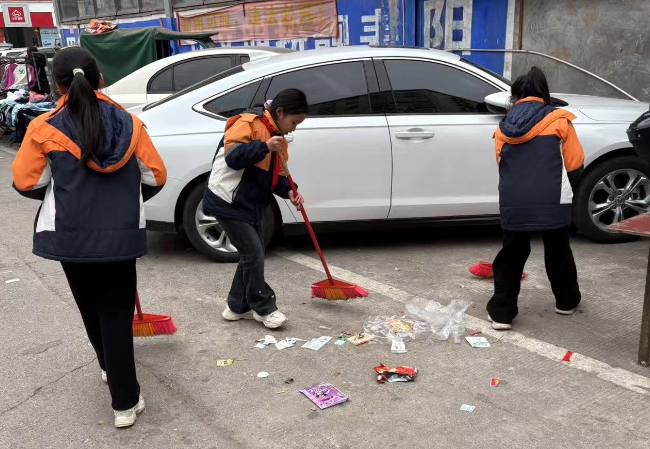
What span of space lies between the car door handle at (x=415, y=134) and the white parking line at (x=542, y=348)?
46.2 inches

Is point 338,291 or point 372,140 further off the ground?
point 372,140

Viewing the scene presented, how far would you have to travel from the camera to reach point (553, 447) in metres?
2.90

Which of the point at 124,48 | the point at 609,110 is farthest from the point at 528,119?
the point at 124,48

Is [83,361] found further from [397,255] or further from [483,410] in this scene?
[397,255]

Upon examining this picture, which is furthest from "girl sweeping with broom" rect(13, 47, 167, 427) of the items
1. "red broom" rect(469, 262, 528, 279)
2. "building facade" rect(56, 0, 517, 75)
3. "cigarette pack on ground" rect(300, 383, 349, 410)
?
"building facade" rect(56, 0, 517, 75)

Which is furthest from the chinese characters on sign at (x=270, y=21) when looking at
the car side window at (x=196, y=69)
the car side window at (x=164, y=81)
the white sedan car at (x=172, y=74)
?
the car side window at (x=164, y=81)

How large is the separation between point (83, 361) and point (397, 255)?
109 inches

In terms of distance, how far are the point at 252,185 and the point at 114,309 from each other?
1.27 metres

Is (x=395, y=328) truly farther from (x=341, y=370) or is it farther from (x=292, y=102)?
(x=292, y=102)

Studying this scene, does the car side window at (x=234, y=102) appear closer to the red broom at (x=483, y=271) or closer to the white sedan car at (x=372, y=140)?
the white sedan car at (x=372, y=140)

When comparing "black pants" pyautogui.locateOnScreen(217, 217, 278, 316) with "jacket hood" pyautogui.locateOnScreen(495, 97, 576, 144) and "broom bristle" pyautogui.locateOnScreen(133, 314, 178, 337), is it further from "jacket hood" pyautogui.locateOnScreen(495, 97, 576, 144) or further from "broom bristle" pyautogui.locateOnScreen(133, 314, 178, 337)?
"jacket hood" pyautogui.locateOnScreen(495, 97, 576, 144)

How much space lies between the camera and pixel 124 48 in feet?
41.3

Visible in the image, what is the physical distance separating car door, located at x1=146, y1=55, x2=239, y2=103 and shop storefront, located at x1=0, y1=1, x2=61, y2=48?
2863cm

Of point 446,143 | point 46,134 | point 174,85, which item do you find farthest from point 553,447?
point 174,85
